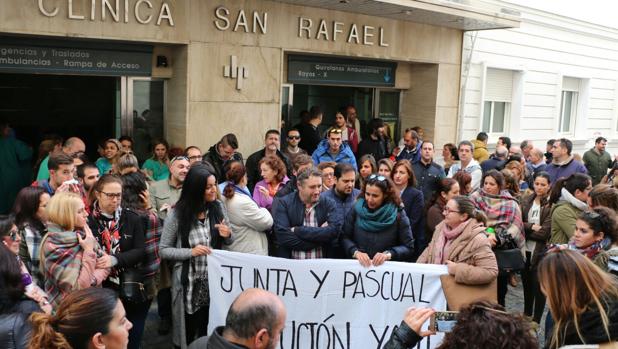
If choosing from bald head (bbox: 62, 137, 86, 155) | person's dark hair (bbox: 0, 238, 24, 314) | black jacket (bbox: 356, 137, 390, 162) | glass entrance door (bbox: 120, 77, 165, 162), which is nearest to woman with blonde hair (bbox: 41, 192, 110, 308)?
person's dark hair (bbox: 0, 238, 24, 314)

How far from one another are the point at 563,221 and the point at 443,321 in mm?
3470

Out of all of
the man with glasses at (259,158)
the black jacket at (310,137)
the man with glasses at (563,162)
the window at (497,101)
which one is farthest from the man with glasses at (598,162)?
the man with glasses at (259,158)

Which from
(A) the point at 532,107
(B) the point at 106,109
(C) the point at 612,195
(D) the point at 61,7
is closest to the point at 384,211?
(C) the point at 612,195

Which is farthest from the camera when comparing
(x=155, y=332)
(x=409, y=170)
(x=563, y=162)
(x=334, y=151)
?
(x=563, y=162)

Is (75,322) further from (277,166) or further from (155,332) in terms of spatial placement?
(277,166)

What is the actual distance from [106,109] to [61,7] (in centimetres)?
468

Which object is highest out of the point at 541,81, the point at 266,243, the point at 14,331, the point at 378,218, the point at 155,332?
the point at 541,81

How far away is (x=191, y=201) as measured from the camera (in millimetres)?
4965

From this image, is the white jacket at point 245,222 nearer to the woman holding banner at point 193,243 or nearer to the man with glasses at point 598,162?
the woman holding banner at point 193,243

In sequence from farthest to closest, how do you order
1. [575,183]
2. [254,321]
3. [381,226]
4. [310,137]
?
[310,137]
[575,183]
[381,226]
[254,321]

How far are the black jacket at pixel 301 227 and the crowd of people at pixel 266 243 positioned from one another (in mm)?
13

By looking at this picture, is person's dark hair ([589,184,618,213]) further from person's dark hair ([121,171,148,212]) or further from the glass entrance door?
the glass entrance door

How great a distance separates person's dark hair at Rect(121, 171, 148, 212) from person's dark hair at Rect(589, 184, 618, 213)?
13.0 ft

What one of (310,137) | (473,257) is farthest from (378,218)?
(310,137)
